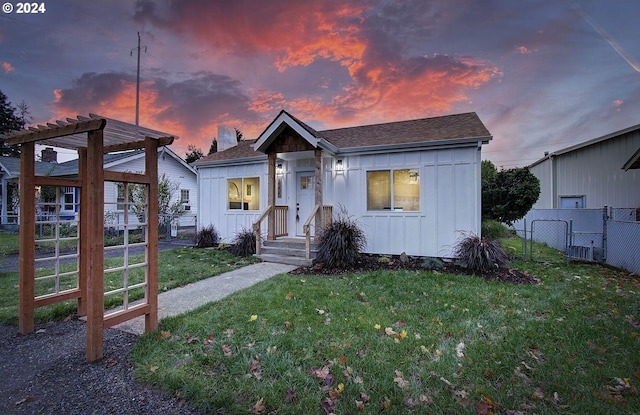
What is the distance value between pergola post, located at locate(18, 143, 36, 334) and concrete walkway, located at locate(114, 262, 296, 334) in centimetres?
107

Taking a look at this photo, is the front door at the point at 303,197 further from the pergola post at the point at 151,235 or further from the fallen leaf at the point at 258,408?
the fallen leaf at the point at 258,408

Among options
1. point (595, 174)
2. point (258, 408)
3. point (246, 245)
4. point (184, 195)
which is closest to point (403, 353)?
point (258, 408)

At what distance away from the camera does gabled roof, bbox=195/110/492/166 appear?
7.77m

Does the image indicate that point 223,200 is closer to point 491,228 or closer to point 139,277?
point 139,277

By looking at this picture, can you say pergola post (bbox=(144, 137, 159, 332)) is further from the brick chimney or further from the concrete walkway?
the brick chimney

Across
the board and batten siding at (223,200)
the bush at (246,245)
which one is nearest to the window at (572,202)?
the board and batten siding at (223,200)

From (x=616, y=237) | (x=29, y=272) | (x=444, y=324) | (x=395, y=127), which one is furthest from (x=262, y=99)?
(x=616, y=237)

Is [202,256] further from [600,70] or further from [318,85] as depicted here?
[600,70]

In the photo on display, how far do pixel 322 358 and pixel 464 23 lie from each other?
9685 mm

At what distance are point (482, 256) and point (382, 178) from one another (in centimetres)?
346

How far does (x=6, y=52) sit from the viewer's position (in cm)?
1039

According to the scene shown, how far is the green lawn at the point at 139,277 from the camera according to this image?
4.21 metres

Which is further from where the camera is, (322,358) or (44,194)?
(44,194)

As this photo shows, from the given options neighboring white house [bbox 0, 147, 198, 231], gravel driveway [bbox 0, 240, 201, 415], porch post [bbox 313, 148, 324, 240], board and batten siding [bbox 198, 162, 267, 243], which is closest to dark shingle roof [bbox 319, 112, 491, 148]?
porch post [bbox 313, 148, 324, 240]
